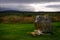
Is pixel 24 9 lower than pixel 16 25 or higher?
higher

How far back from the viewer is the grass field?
2508mm

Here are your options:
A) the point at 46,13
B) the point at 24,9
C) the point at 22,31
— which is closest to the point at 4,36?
the point at 22,31

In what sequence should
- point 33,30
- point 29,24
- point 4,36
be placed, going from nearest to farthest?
point 4,36 → point 33,30 → point 29,24

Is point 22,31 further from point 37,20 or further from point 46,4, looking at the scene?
point 46,4

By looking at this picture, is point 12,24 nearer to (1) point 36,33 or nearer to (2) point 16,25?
(2) point 16,25

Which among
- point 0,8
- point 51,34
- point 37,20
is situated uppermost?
point 0,8

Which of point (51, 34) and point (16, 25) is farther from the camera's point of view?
point (16, 25)

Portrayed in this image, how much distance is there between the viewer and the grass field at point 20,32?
251cm

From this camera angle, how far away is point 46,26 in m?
2.72

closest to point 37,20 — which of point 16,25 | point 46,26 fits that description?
point 46,26

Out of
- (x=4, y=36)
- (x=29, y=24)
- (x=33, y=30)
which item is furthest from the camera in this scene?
(x=29, y=24)

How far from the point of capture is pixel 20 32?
2.69m

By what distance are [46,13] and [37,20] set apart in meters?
0.20

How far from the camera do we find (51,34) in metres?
2.66
